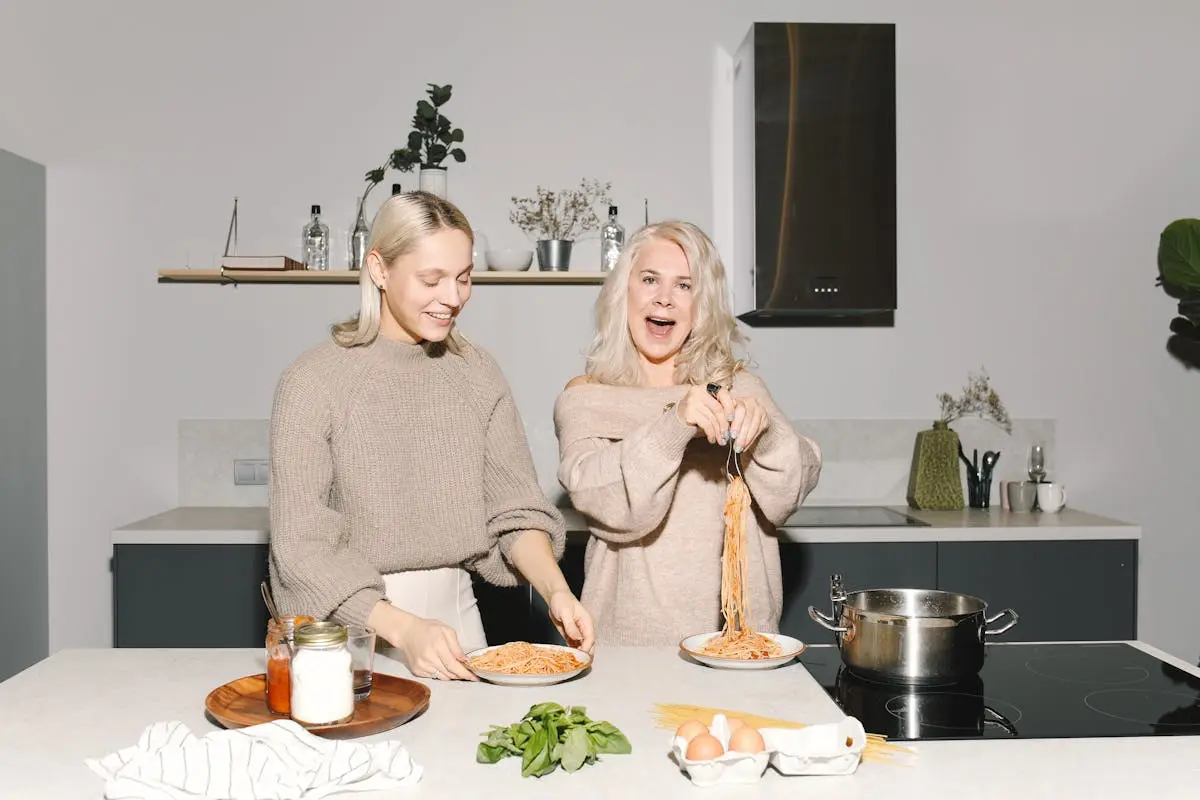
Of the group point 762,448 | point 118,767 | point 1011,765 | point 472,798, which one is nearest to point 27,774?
point 118,767

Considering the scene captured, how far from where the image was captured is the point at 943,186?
4.02 metres

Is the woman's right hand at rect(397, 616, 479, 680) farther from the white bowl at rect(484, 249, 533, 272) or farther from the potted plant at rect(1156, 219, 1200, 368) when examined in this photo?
the potted plant at rect(1156, 219, 1200, 368)

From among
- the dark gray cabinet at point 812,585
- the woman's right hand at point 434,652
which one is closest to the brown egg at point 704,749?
the woman's right hand at point 434,652

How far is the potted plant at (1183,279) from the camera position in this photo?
3.84 metres

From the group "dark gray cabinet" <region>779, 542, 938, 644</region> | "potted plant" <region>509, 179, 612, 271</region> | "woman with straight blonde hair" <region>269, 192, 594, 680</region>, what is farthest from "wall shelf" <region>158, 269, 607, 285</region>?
"woman with straight blonde hair" <region>269, 192, 594, 680</region>

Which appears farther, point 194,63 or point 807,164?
point 194,63

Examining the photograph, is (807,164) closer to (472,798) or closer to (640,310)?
(640,310)

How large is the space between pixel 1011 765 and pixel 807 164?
247 cm

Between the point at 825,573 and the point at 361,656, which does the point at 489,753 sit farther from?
the point at 825,573

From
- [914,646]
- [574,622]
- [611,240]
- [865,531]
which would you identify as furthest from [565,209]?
[914,646]

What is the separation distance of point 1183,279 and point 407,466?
2940 mm

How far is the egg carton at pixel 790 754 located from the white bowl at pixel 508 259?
2.54 m

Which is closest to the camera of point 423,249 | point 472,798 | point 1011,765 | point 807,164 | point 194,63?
point 472,798

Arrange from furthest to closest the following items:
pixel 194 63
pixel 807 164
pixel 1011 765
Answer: pixel 194 63 → pixel 807 164 → pixel 1011 765
